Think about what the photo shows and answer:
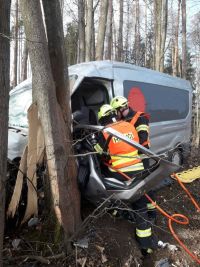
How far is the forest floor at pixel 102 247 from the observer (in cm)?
417

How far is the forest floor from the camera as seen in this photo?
417cm

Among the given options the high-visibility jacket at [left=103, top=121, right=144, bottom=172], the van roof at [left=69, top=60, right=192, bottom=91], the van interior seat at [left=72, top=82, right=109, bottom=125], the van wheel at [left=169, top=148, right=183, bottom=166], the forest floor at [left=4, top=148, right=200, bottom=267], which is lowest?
the forest floor at [left=4, top=148, right=200, bottom=267]

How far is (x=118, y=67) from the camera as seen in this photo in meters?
6.81

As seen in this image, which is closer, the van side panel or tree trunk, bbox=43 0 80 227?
tree trunk, bbox=43 0 80 227

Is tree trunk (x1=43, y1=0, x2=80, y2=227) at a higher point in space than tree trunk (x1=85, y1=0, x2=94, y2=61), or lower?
lower

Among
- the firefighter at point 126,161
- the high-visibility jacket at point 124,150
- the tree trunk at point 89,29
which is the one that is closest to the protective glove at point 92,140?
the firefighter at point 126,161

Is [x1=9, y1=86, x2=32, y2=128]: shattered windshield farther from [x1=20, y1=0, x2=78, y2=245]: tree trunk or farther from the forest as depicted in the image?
[x1=20, y1=0, x2=78, y2=245]: tree trunk

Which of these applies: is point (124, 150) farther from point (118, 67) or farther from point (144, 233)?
point (118, 67)

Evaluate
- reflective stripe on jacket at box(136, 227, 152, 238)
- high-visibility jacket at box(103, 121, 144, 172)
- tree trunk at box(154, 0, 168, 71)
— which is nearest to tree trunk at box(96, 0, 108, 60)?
tree trunk at box(154, 0, 168, 71)

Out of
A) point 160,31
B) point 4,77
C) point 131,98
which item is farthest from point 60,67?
point 160,31

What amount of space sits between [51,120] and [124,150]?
1.15 metres

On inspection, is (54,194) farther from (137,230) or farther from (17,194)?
(137,230)

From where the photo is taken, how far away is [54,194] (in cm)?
427

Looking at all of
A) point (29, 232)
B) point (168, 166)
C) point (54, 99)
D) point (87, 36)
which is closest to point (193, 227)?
point (168, 166)
